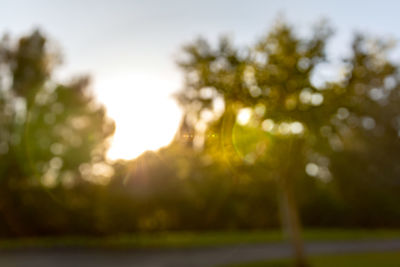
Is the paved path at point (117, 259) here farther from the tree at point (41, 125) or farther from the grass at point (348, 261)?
the tree at point (41, 125)

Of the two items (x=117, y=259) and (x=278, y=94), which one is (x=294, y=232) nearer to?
(x=278, y=94)

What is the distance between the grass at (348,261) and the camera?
13.6 m

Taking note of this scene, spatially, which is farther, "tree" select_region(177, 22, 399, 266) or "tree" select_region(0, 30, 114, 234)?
"tree" select_region(0, 30, 114, 234)

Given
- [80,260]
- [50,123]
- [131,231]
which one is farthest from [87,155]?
[80,260]

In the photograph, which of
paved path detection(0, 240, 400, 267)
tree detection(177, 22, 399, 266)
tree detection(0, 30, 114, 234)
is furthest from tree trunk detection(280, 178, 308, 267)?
tree detection(0, 30, 114, 234)

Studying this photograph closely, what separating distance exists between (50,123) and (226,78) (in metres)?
18.1

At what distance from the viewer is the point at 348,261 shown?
14.7 m

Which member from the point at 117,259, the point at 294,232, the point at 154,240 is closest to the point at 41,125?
the point at 154,240

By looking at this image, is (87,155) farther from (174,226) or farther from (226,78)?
(226,78)

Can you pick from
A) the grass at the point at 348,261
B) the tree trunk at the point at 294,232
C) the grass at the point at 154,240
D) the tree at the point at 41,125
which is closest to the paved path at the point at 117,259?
the grass at the point at 348,261

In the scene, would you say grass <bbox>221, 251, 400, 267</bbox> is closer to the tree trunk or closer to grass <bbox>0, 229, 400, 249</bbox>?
the tree trunk

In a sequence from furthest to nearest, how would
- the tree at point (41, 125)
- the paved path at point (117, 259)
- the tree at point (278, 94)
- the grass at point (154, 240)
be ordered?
the tree at point (41, 125), the grass at point (154, 240), the paved path at point (117, 259), the tree at point (278, 94)

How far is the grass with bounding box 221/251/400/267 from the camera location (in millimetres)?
13555

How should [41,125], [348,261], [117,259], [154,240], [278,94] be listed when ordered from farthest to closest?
[154,240] → [41,125] → [117,259] → [348,261] → [278,94]
